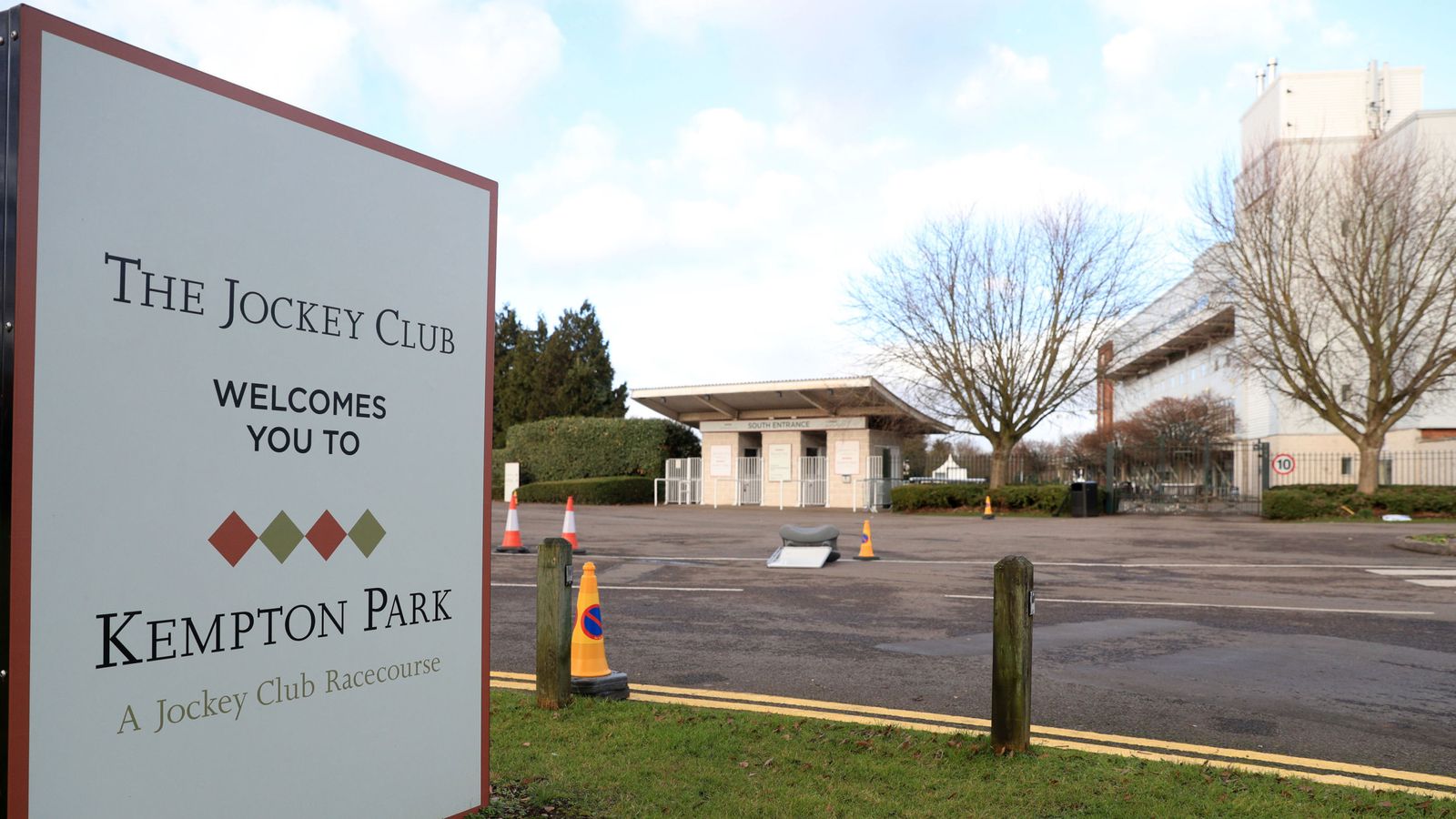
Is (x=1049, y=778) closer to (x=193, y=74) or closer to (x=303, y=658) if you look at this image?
(x=303, y=658)

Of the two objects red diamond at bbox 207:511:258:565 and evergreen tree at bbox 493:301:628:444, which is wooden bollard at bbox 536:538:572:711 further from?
evergreen tree at bbox 493:301:628:444

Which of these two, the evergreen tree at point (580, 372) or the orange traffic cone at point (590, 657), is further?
the evergreen tree at point (580, 372)

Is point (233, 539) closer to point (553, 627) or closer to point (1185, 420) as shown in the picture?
point (553, 627)

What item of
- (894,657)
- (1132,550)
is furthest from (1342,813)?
(1132,550)

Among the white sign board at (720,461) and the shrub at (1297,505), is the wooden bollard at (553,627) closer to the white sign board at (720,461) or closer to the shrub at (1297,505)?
the shrub at (1297,505)

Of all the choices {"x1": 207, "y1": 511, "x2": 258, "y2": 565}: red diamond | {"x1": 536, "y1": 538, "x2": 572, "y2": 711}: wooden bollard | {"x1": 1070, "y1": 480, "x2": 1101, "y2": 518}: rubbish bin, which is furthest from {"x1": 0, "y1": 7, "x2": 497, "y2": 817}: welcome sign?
{"x1": 1070, "y1": 480, "x2": 1101, "y2": 518}: rubbish bin

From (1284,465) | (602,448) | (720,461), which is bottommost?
(720,461)

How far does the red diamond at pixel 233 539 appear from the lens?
9.29 feet

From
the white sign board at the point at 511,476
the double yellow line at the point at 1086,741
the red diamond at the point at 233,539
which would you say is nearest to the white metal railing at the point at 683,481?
the white sign board at the point at 511,476

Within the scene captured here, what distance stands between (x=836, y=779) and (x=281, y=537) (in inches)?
109

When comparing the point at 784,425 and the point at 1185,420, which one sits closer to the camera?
the point at 784,425

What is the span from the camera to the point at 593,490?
3625cm

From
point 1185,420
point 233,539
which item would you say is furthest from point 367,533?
point 1185,420

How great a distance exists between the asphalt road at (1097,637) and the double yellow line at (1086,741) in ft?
0.60
